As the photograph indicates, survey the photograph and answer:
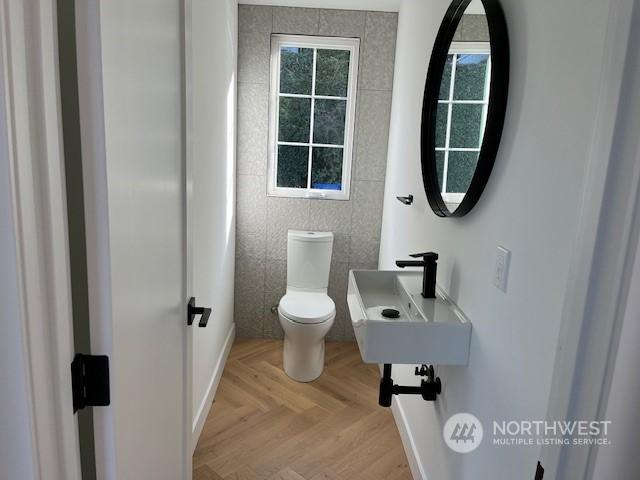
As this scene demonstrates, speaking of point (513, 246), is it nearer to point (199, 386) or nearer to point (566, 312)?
point (566, 312)

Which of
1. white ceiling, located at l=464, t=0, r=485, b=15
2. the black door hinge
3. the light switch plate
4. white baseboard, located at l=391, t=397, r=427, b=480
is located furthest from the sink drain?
the black door hinge

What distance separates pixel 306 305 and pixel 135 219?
2087mm

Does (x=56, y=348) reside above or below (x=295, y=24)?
below

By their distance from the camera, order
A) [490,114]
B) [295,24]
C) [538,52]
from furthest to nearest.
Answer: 1. [295,24]
2. [490,114]
3. [538,52]

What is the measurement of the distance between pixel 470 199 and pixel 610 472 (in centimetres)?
92

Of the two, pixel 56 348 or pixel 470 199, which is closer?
pixel 56 348

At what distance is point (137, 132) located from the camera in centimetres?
92

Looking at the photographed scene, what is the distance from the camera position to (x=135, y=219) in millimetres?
913

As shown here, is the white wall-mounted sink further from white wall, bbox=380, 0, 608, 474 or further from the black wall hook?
the black wall hook

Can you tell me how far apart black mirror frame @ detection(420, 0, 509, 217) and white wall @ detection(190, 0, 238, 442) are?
3.20 feet

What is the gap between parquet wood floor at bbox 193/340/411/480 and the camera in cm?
218

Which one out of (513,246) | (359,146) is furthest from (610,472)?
(359,146)

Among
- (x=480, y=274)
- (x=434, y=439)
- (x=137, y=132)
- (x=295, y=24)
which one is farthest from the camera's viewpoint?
(x=295, y=24)

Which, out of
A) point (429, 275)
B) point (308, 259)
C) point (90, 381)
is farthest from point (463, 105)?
point (308, 259)
